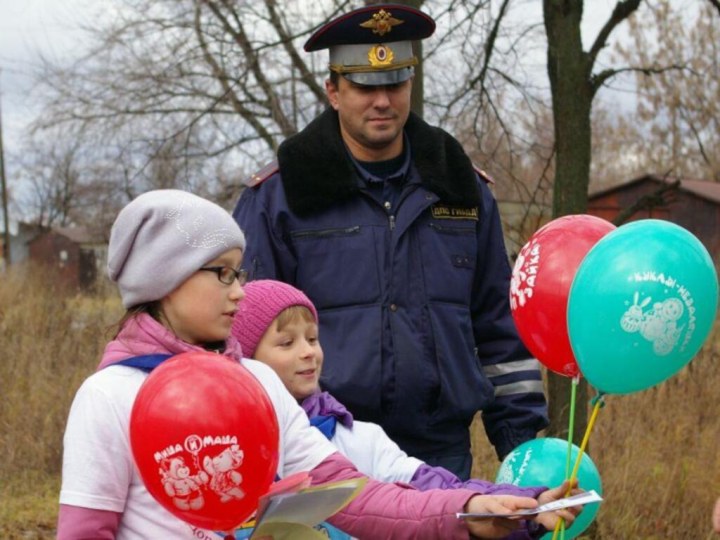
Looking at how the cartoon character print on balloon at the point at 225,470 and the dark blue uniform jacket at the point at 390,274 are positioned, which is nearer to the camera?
the cartoon character print on balloon at the point at 225,470

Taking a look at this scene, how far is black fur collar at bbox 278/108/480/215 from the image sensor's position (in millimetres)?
3398

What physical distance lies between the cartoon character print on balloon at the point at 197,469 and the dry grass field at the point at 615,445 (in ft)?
14.6

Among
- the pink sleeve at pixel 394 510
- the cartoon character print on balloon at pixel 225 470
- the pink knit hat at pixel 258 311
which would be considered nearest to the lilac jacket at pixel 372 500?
the pink sleeve at pixel 394 510

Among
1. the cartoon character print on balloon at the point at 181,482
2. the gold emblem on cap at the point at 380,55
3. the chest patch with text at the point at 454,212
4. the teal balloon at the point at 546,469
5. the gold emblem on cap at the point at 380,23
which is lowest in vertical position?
the teal balloon at the point at 546,469

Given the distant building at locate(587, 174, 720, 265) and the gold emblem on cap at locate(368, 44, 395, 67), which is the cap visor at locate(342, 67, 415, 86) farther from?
the distant building at locate(587, 174, 720, 265)

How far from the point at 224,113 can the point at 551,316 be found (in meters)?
12.3

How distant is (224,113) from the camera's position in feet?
48.4

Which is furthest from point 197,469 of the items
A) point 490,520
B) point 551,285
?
point 551,285

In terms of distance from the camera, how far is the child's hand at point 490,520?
237 cm

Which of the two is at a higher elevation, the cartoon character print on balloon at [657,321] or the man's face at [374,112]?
the man's face at [374,112]

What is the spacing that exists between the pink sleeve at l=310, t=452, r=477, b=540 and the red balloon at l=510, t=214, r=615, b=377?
0.60 m

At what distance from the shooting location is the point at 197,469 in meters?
2.04

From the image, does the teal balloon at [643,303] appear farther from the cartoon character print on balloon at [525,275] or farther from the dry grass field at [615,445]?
the dry grass field at [615,445]

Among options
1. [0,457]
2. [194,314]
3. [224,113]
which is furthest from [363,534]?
[224,113]
